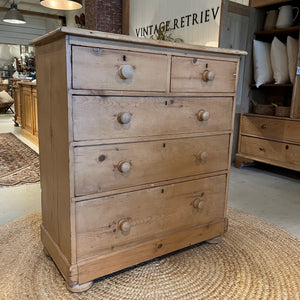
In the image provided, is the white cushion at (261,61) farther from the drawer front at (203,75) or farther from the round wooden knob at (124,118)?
the round wooden knob at (124,118)

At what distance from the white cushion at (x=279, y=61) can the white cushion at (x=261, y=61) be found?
118 millimetres

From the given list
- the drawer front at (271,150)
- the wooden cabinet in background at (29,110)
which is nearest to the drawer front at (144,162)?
the drawer front at (271,150)

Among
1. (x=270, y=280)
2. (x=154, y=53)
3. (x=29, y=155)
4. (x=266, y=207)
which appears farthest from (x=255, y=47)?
(x=29, y=155)

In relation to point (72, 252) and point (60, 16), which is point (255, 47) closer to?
point (72, 252)

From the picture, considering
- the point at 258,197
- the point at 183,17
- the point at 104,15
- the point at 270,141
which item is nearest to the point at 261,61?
the point at 270,141

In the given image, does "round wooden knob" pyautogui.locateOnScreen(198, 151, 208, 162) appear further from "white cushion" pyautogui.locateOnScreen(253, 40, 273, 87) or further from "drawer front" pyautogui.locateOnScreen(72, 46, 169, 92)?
"white cushion" pyautogui.locateOnScreen(253, 40, 273, 87)

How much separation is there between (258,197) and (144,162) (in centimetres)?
153

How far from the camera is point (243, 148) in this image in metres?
3.47

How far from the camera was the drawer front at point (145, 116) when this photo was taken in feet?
3.95

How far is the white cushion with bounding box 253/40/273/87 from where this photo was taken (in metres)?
3.33

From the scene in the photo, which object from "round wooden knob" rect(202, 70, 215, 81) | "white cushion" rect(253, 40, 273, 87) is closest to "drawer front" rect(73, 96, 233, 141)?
"round wooden knob" rect(202, 70, 215, 81)

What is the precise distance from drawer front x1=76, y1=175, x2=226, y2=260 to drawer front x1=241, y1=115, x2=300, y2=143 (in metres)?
1.59

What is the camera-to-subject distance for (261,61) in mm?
3340

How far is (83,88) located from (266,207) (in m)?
1.78
